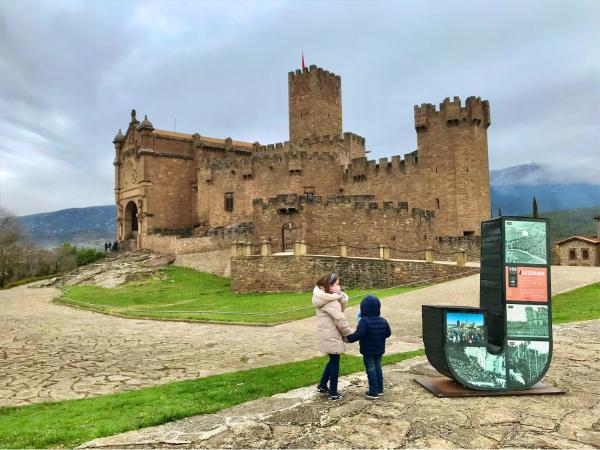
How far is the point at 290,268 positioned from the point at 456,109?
18894mm

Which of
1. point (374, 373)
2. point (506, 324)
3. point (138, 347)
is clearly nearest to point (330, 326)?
point (374, 373)

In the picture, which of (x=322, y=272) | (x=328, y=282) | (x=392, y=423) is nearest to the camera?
(x=392, y=423)

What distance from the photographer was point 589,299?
624 inches

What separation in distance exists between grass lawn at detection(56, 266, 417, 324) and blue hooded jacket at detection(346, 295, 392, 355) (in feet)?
33.1

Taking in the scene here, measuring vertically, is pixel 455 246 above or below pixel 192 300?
above

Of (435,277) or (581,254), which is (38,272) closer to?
(435,277)

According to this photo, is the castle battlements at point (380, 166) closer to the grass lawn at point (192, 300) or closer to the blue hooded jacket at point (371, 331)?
the grass lawn at point (192, 300)

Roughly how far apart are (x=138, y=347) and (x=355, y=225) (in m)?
19.2

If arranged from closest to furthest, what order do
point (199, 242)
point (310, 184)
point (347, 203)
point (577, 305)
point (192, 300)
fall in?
point (577, 305)
point (192, 300)
point (347, 203)
point (199, 242)
point (310, 184)

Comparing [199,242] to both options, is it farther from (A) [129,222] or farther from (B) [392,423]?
(B) [392,423]

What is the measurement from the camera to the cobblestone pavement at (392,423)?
4.84 metres

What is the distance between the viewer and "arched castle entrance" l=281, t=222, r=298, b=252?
29962 millimetres

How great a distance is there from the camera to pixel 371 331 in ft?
21.2

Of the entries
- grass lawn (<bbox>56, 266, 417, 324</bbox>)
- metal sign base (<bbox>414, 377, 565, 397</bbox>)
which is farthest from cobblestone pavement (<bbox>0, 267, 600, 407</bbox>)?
metal sign base (<bbox>414, 377, 565, 397</bbox>)
